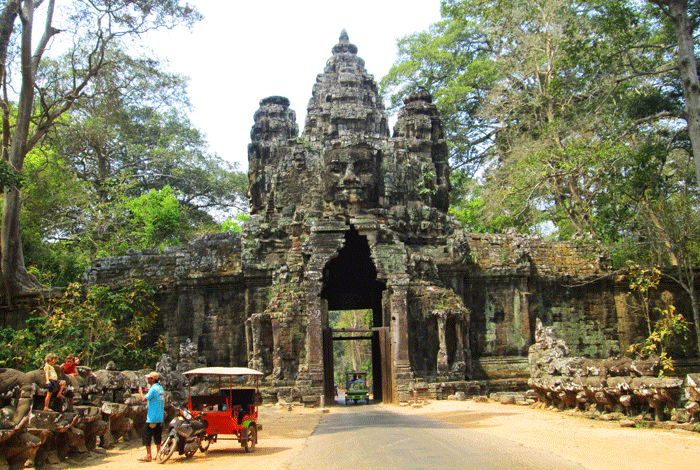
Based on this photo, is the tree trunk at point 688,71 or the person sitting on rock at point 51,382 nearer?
the person sitting on rock at point 51,382

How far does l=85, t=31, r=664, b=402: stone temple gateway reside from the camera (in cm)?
1672

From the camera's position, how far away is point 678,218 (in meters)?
18.4

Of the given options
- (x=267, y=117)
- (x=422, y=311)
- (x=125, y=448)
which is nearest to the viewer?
(x=125, y=448)

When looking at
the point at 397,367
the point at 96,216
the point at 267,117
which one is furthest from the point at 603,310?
the point at 96,216

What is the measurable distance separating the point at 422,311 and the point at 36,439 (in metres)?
11.4

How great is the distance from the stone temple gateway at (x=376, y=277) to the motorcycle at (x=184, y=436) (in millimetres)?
7014

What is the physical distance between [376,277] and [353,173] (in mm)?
2957

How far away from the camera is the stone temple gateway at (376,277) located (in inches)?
658

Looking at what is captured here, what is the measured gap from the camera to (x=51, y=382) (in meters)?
7.78

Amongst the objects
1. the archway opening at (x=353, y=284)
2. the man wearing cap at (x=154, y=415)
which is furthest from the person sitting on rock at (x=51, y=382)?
the archway opening at (x=353, y=284)

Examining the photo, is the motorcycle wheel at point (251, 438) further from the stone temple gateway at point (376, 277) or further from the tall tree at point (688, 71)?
the tall tree at point (688, 71)

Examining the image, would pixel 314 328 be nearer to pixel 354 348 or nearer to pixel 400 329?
pixel 400 329

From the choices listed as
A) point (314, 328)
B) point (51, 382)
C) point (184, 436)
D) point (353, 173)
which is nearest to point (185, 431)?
point (184, 436)

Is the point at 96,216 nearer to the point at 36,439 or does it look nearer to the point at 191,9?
the point at 191,9
